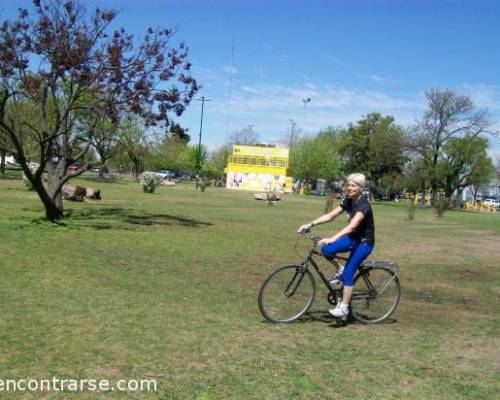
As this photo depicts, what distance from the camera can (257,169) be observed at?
257 feet

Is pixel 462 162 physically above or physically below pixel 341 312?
above

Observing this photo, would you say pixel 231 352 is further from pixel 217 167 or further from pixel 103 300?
pixel 217 167

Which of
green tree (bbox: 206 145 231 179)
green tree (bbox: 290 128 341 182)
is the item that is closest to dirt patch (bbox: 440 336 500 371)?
green tree (bbox: 290 128 341 182)

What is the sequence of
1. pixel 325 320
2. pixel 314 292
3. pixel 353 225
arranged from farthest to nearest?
pixel 325 320 → pixel 314 292 → pixel 353 225

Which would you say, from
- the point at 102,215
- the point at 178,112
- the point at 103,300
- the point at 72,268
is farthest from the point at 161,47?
the point at 103,300

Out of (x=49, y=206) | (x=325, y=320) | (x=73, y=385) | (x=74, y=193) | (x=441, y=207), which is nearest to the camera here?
(x=73, y=385)

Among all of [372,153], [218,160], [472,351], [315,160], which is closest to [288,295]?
[472,351]

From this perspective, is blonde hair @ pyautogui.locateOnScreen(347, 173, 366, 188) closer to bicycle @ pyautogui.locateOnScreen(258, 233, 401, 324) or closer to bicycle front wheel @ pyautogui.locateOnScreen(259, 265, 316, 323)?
bicycle @ pyautogui.locateOnScreen(258, 233, 401, 324)

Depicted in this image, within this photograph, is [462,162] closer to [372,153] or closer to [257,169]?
[372,153]

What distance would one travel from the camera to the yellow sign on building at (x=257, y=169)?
76062mm

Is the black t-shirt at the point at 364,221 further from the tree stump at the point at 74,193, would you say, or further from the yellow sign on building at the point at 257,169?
the yellow sign on building at the point at 257,169

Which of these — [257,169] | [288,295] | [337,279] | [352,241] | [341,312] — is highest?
[257,169]

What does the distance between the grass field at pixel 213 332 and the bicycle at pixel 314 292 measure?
0.20 metres

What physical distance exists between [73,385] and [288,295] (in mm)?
2698
